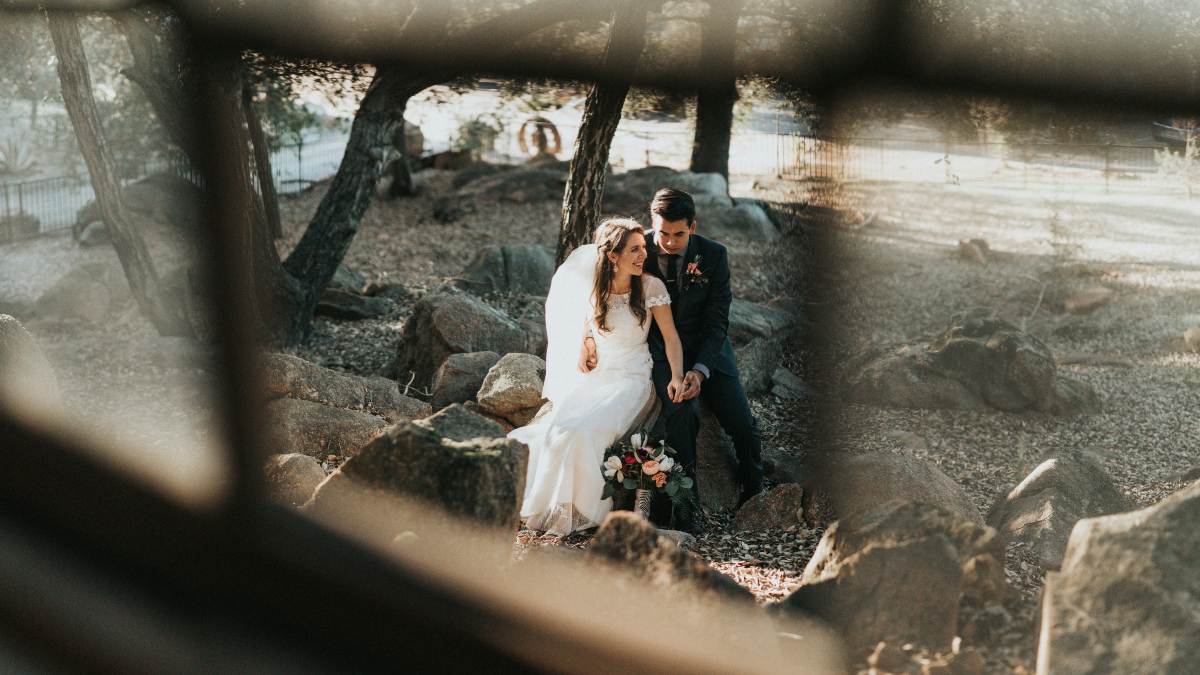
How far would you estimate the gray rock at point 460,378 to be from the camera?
250 inches

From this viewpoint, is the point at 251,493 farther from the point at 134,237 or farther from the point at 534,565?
the point at 134,237

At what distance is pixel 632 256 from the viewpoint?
4789mm

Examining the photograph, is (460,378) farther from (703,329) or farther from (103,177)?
(103,177)

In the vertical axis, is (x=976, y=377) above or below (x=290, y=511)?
below

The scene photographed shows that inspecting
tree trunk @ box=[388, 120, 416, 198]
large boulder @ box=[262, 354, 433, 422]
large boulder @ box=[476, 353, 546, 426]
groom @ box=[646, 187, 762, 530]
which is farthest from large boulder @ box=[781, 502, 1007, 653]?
tree trunk @ box=[388, 120, 416, 198]

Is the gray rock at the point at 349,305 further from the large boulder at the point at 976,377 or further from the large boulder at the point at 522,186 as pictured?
the large boulder at the point at 522,186

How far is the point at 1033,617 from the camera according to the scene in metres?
2.95

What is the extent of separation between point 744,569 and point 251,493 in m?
2.00

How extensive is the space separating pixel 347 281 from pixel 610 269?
608 cm

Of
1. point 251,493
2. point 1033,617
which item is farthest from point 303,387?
point 1033,617

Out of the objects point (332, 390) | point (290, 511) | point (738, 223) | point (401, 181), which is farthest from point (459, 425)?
point (401, 181)

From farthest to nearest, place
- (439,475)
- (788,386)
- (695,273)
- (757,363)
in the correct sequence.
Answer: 1. (788,386)
2. (757,363)
3. (695,273)
4. (439,475)

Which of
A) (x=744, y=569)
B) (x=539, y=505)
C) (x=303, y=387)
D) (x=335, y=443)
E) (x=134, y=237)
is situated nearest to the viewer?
(x=744, y=569)

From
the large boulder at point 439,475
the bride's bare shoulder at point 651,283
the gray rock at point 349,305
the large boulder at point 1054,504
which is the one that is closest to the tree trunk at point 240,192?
the gray rock at point 349,305
